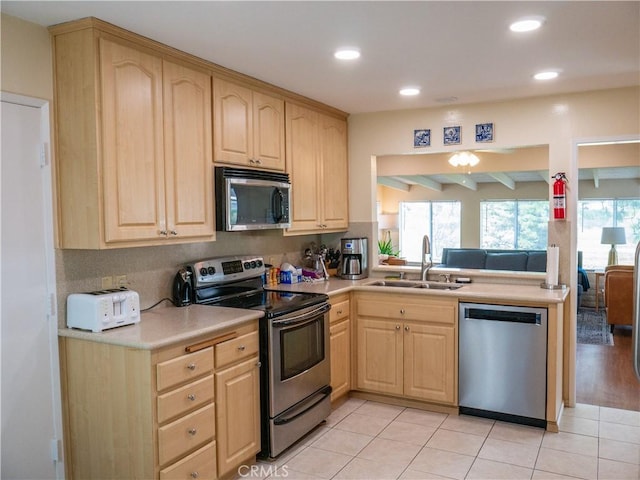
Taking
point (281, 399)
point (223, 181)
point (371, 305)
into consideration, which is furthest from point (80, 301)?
point (371, 305)

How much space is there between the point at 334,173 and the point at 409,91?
102cm

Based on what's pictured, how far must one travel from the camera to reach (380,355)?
4.05m

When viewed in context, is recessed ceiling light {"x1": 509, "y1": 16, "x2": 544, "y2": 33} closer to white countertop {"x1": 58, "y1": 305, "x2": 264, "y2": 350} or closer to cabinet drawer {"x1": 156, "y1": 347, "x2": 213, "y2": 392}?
white countertop {"x1": 58, "y1": 305, "x2": 264, "y2": 350}

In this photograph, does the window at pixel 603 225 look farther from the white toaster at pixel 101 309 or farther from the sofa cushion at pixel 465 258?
the white toaster at pixel 101 309

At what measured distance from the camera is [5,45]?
236cm

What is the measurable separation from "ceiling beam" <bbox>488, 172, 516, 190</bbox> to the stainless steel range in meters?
5.52

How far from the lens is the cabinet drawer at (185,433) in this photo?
2.42m

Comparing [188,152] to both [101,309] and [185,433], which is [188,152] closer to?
[101,309]

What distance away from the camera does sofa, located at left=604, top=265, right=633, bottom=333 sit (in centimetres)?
632

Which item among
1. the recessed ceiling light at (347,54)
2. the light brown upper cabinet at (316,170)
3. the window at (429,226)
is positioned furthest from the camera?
the window at (429,226)

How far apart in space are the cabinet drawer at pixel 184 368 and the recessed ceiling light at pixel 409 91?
2261 millimetres

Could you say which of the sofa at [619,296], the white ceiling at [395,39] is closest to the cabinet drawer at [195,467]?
the white ceiling at [395,39]

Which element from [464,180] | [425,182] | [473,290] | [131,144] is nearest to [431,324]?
[473,290]

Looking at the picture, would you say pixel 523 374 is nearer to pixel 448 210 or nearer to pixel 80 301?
pixel 80 301
